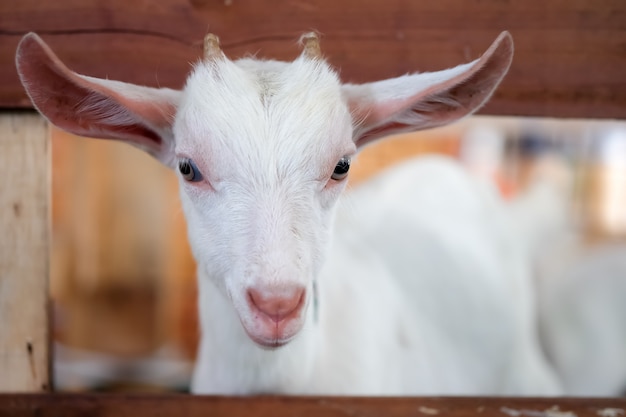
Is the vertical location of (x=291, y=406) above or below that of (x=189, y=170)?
below

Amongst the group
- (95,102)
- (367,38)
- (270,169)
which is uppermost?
(367,38)

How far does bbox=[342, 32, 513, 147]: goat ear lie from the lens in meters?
0.97

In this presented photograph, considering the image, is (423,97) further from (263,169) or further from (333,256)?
(333,256)

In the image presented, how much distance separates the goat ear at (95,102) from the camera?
0.90m

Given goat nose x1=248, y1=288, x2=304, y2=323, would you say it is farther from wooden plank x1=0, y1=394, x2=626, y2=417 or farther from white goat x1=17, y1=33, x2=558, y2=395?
wooden plank x1=0, y1=394, x2=626, y2=417

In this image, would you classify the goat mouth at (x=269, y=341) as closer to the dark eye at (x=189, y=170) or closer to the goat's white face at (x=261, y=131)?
the goat's white face at (x=261, y=131)

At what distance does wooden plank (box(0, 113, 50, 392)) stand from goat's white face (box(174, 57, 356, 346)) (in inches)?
11.2

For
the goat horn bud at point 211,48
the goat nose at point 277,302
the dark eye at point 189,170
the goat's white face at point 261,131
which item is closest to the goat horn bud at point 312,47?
the goat's white face at point 261,131

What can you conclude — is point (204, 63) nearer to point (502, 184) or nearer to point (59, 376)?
point (59, 376)

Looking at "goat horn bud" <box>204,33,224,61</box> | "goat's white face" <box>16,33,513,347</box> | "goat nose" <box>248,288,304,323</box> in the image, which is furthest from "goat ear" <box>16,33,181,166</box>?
"goat nose" <box>248,288,304,323</box>

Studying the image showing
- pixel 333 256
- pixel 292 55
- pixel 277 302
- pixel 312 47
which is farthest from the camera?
pixel 333 256

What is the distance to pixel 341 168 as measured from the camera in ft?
3.33

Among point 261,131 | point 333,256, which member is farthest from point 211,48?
point 333,256

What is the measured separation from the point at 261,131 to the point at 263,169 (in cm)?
6
